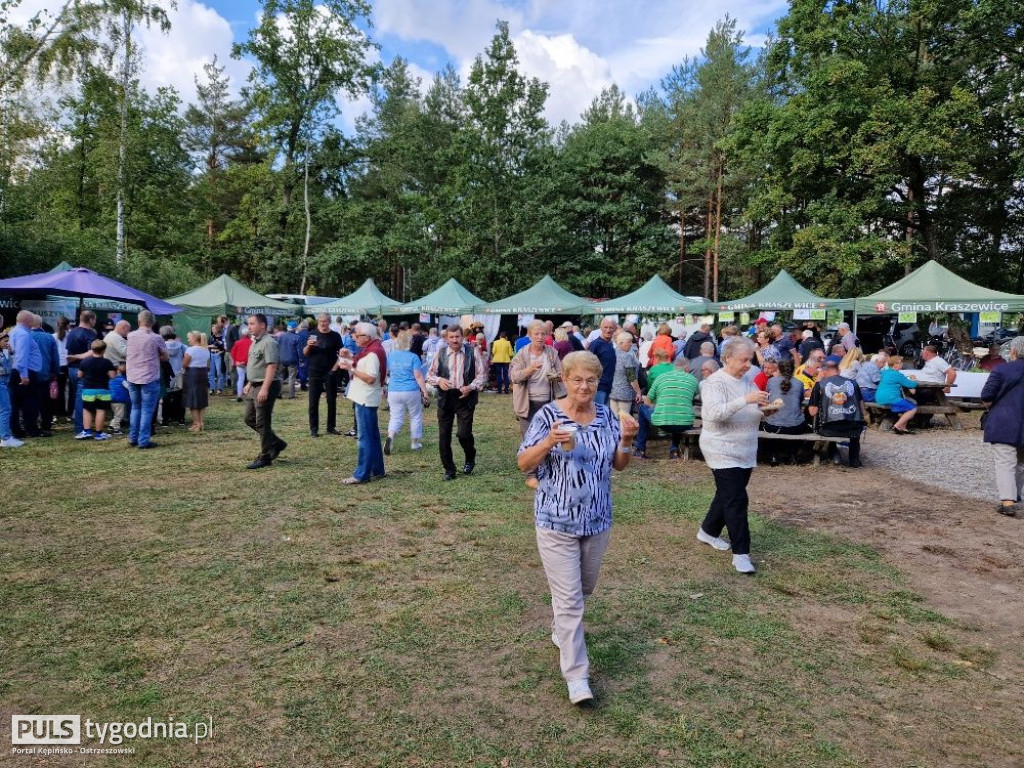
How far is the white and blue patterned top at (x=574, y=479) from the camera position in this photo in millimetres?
2920

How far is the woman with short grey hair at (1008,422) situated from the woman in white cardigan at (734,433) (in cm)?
320

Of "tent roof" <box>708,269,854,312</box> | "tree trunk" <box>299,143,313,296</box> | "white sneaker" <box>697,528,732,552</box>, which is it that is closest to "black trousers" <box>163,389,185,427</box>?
"white sneaker" <box>697,528,732,552</box>

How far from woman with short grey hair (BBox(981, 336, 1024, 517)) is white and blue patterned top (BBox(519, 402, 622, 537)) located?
201 inches

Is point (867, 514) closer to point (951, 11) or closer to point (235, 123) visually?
point (951, 11)

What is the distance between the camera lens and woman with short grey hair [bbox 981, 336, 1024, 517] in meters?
6.00

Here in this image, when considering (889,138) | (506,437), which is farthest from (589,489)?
(889,138)

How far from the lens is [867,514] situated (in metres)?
6.32

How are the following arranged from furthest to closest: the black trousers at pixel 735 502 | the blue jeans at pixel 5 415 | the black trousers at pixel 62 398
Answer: the black trousers at pixel 62 398 → the blue jeans at pixel 5 415 → the black trousers at pixel 735 502

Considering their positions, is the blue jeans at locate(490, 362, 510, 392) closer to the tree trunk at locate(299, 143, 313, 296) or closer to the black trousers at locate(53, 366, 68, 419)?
the black trousers at locate(53, 366, 68, 419)

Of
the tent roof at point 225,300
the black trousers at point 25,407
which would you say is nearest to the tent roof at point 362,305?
the tent roof at point 225,300

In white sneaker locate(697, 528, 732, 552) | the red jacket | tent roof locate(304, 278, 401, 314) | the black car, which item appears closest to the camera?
white sneaker locate(697, 528, 732, 552)

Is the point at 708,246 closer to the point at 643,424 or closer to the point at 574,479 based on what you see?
the point at 643,424

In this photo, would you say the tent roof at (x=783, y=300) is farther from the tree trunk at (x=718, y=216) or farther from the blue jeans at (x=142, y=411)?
the blue jeans at (x=142, y=411)

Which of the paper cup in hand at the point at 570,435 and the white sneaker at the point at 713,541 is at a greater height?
the paper cup in hand at the point at 570,435
